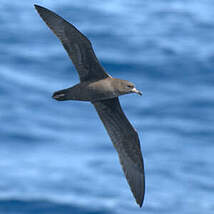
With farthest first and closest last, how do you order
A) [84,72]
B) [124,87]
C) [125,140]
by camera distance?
[125,140], [84,72], [124,87]

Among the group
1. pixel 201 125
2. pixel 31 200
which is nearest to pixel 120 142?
pixel 31 200

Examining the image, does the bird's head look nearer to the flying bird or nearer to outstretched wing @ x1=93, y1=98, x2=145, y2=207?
the flying bird

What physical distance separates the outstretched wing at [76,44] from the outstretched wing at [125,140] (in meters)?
0.91

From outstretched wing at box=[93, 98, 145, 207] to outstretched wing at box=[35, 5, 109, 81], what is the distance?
0.91 meters

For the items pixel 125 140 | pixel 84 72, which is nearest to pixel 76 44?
pixel 84 72

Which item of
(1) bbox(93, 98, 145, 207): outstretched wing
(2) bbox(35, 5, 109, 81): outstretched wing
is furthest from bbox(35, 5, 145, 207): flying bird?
(1) bbox(93, 98, 145, 207): outstretched wing

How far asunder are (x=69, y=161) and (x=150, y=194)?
4.34 metres

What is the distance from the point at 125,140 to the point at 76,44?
2.25m

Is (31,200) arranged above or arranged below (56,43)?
below

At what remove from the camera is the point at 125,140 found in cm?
1491

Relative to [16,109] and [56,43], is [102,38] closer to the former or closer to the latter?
[56,43]

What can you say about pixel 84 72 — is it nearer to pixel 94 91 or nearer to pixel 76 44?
pixel 94 91

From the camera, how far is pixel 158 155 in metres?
37.8

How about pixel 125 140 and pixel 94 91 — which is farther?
pixel 125 140
